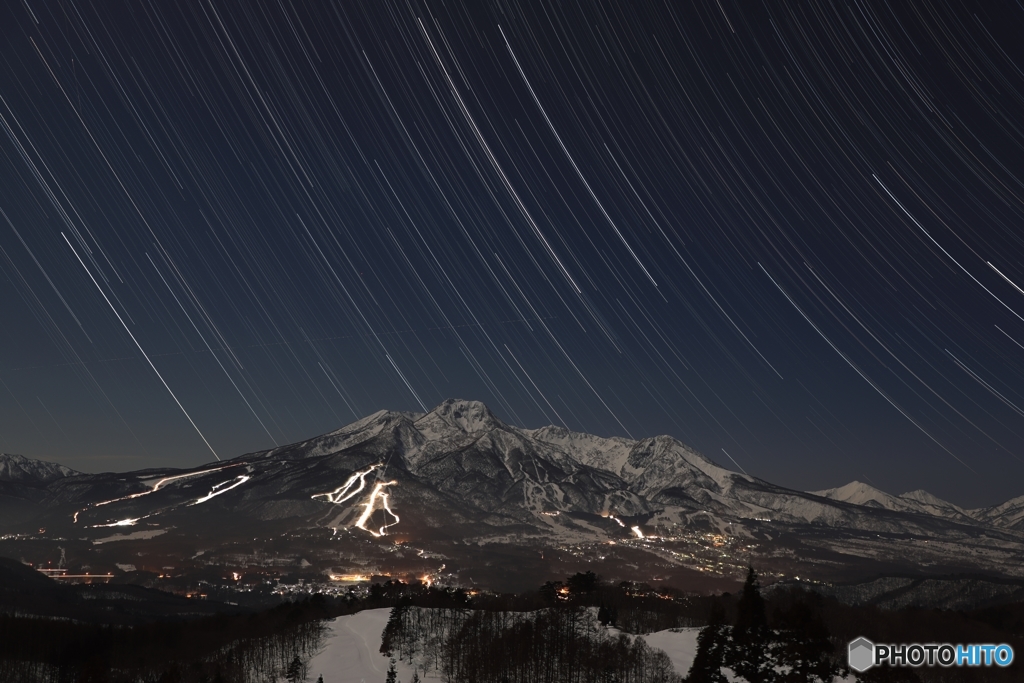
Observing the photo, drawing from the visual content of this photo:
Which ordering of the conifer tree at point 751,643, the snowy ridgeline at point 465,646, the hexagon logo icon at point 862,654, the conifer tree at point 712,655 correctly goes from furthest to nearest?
the snowy ridgeline at point 465,646, the conifer tree at point 712,655, the hexagon logo icon at point 862,654, the conifer tree at point 751,643

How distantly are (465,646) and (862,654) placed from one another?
258 feet

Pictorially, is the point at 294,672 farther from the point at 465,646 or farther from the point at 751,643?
the point at 751,643

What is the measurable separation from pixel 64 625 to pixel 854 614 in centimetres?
19582

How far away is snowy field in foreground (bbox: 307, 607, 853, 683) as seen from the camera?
121938 millimetres

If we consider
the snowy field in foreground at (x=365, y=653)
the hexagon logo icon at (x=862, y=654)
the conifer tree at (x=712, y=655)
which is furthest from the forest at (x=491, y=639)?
Answer: the snowy field in foreground at (x=365, y=653)

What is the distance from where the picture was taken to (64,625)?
179 metres

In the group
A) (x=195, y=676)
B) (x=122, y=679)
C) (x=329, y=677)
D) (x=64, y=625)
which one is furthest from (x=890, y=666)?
(x=64, y=625)

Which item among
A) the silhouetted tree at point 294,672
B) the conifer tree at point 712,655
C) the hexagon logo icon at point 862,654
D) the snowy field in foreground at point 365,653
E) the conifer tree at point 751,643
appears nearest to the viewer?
the conifer tree at point 751,643

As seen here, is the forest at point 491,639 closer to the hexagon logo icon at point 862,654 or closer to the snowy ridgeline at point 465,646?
the snowy ridgeline at point 465,646

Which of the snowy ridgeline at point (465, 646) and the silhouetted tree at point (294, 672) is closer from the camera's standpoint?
the snowy ridgeline at point (465, 646)

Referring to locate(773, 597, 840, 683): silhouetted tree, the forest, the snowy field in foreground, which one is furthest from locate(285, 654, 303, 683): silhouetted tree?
locate(773, 597, 840, 683): silhouetted tree

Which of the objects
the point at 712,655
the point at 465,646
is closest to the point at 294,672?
the point at 465,646

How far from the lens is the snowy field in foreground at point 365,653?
12194 centimetres

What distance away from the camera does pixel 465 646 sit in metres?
134
